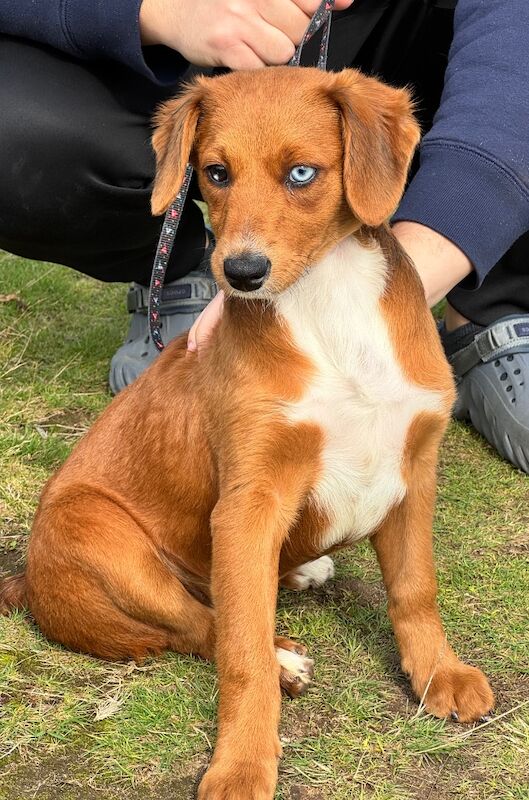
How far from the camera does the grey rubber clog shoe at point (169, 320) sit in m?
5.16

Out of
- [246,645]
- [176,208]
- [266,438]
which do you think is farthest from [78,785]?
[176,208]

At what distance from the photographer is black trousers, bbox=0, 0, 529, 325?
4.45 metres

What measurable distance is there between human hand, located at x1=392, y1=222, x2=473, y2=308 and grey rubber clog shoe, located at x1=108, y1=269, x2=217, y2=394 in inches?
71.0

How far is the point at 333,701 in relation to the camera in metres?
3.02

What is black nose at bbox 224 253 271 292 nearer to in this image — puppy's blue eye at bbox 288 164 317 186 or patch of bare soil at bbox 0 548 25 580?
puppy's blue eye at bbox 288 164 317 186

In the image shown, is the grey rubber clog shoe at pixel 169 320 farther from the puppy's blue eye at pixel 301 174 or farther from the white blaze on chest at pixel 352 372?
the puppy's blue eye at pixel 301 174

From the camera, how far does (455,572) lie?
12.3 ft

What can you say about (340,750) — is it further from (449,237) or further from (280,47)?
(280,47)

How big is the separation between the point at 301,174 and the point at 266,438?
2.36ft

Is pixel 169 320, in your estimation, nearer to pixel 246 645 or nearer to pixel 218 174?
pixel 218 174

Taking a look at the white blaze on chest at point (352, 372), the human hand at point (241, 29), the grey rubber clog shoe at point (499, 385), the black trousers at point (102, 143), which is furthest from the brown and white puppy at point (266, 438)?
the grey rubber clog shoe at point (499, 385)

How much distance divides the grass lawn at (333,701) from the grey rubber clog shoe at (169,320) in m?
0.92

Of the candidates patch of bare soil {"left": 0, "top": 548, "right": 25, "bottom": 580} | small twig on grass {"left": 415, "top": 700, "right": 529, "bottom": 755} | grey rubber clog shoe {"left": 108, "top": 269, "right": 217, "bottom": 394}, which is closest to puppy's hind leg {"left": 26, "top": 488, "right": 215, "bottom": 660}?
patch of bare soil {"left": 0, "top": 548, "right": 25, "bottom": 580}

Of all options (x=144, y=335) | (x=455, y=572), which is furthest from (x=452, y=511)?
(x=144, y=335)
